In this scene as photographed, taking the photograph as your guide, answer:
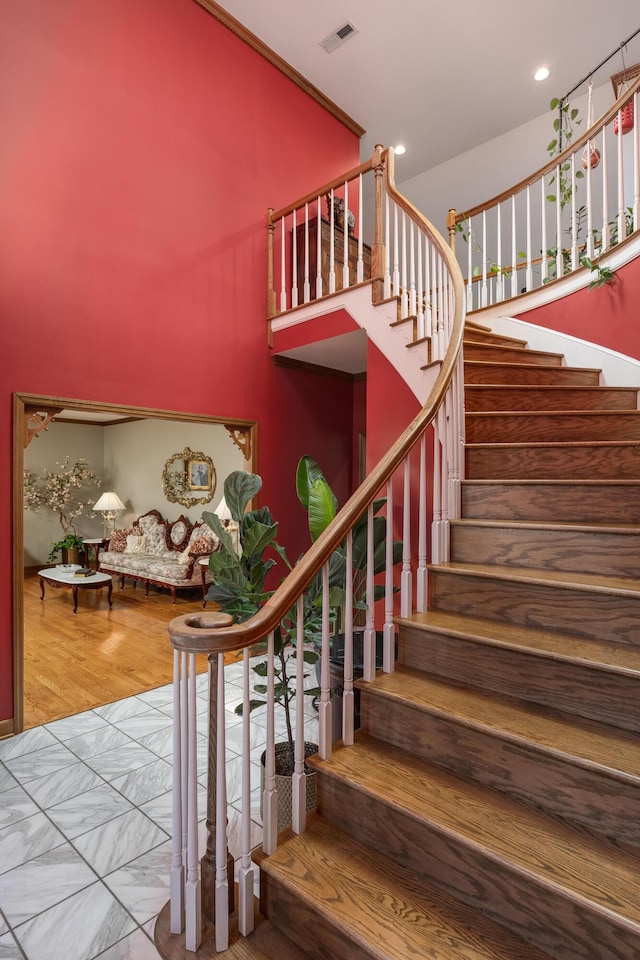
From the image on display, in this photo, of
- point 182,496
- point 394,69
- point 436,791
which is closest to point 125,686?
point 436,791

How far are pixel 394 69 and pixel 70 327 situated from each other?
4.33 metres

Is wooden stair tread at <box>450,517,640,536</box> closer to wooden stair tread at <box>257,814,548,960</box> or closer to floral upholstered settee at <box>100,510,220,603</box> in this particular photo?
wooden stair tread at <box>257,814,548,960</box>

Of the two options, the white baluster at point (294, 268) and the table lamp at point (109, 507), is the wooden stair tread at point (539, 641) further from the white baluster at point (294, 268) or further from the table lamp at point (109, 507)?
the table lamp at point (109, 507)

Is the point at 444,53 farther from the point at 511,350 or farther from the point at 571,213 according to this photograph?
the point at 511,350

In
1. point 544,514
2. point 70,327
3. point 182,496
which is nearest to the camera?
point 544,514

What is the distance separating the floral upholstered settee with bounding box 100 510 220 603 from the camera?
616cm

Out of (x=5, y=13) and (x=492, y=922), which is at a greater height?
(x=5, y=13)

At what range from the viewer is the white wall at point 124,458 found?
7258 millimetres

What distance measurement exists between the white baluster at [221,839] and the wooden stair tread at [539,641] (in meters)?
0.85

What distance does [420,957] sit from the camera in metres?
1.12

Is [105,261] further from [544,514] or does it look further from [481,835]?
[481,835]

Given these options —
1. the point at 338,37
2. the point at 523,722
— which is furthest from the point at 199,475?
the point at 523,722

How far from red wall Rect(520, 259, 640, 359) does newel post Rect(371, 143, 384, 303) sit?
1406mm

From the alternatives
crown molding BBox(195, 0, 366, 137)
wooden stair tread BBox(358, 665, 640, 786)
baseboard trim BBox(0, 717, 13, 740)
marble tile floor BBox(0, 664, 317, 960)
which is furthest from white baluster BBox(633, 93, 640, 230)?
baseboard trim BBox(0, 717, 13, 740)
